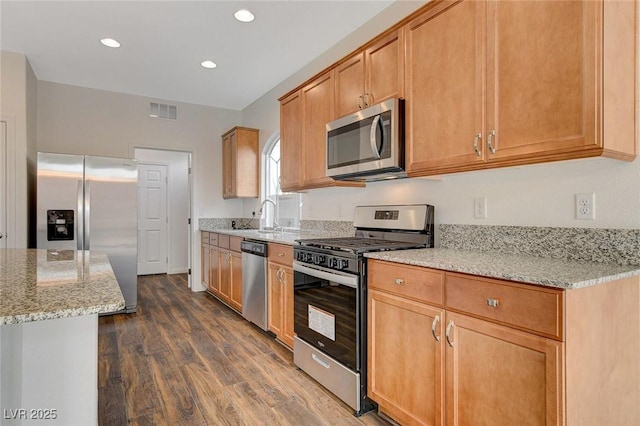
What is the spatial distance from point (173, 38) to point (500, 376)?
11.6 ft

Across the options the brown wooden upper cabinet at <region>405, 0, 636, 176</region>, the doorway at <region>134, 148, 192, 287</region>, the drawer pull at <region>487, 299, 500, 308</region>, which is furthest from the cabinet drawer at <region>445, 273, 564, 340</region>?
the doorway at <region>134, 148, 192, 287</region>

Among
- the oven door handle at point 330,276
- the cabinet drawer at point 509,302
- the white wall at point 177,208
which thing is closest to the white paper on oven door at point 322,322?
the oven door handle at point 330,276

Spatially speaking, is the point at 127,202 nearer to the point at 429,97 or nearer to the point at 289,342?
the point at 289,342

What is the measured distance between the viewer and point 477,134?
5.75 feet

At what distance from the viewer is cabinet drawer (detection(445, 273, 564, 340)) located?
1.19 meters

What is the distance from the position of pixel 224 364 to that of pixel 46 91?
13.0 ft

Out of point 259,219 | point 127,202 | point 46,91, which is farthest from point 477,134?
point 46,91

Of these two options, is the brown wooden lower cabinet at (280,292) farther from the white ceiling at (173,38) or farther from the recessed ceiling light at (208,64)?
the recessed ceiling light at (208,64)

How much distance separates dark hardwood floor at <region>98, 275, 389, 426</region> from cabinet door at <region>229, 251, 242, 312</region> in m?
0.18

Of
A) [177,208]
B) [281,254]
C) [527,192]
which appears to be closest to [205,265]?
[177,208]

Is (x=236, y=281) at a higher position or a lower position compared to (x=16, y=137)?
lower

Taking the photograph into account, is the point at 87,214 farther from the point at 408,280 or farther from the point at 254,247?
the point at 408,280

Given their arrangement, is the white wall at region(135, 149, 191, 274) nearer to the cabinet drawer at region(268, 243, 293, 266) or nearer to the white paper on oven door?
the cabinet drawer at region(268, 243, 293, 266)

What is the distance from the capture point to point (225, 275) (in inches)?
167
